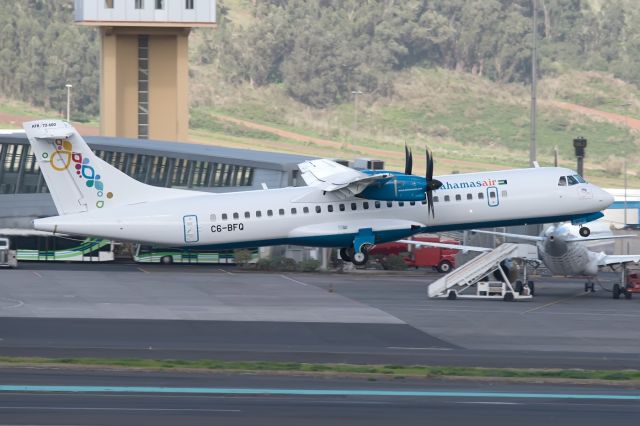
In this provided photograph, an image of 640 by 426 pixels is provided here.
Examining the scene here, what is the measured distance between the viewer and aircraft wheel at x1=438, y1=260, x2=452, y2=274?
68.4 meters

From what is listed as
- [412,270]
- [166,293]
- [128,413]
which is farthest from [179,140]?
[128,413]

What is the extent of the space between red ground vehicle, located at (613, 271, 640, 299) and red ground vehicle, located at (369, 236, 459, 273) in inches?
594

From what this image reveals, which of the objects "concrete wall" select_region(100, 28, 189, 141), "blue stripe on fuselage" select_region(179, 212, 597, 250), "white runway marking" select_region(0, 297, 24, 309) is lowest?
"white runway marking" select_region(0, 297, 24, 309)

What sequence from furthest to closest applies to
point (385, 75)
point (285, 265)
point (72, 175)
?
point (385, 75), point (285, 265), point (72, 175)

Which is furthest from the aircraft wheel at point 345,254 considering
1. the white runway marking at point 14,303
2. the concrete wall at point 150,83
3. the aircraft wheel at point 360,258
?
the concrete wall at point 150,83

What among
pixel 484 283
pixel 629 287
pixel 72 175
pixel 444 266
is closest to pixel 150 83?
pixel 444 266

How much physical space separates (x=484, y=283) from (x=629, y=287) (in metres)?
6.71

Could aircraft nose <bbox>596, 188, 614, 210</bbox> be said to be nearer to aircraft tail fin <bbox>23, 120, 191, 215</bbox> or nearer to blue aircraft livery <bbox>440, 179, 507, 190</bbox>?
blue aircraft livery <bbox>440, 179, 507, 190</bbox>

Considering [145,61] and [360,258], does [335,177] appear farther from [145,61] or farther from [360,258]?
[145,61]

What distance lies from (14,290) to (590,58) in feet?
440

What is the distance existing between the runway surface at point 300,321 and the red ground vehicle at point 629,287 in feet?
1.63

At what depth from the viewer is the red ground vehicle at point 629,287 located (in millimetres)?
53688

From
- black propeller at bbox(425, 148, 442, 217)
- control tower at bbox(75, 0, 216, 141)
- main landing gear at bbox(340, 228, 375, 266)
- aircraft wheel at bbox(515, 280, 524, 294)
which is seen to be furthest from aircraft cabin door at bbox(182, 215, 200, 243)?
control tower at bbox(75, 0, 216, 141)

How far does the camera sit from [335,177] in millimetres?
57875
